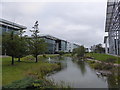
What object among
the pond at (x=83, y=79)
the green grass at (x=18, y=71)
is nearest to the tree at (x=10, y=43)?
the green grass at (x=18, y=71)

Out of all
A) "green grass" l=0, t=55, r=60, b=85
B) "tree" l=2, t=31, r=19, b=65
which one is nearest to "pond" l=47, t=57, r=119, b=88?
"green grass" l=0, t=55, r=60, b=85

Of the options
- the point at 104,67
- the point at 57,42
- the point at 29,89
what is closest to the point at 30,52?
the point at 104,67

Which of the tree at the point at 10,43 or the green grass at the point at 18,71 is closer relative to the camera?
the green grass at the point at 18,71

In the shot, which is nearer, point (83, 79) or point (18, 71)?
point (83, 79)

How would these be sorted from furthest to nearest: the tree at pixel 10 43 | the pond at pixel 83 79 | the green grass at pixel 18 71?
the tree at pixel 10 43 → the green grass at pixel 18 71 → the pond at pixel 83 79

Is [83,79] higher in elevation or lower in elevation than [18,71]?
lower

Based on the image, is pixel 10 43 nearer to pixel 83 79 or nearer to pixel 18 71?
pixel 18 71

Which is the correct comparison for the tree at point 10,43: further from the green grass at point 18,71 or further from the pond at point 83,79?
the pond at point 83,79

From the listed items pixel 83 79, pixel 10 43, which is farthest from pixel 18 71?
pixel 83 79

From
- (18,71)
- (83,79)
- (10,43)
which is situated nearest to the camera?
(83,79)

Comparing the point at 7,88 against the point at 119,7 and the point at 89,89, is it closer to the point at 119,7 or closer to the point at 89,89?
the point at 89,89

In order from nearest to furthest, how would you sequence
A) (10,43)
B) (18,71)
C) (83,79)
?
(83,79)
(18,71)
(10,43)

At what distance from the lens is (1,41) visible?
13.9m

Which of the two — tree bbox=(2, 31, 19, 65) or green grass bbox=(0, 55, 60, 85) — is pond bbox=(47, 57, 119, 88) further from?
tree bbox=(2, 31, 19, 65)
